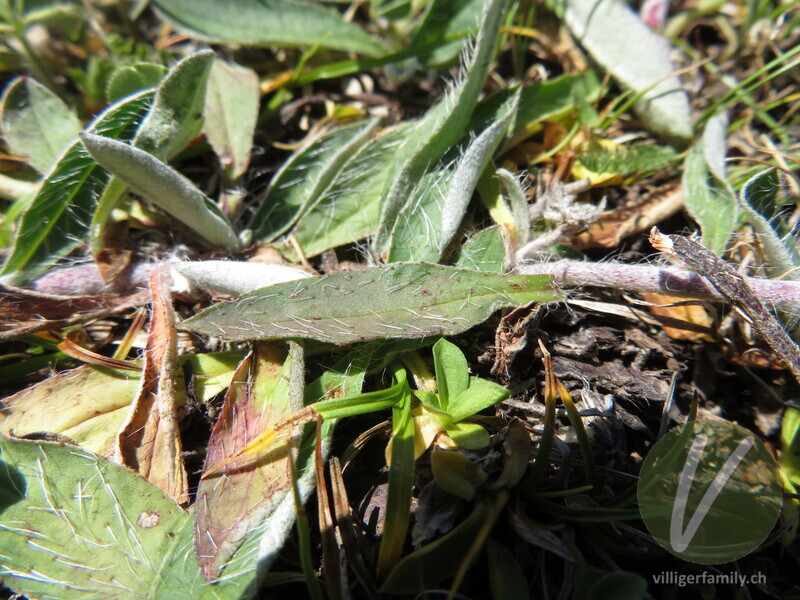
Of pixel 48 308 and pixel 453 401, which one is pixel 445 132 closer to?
pixel 453 401

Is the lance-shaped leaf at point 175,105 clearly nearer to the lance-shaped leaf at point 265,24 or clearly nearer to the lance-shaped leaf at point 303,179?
the lance-shaped leaf at point 303,179

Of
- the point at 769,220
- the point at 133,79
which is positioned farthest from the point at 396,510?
the point at 133,79

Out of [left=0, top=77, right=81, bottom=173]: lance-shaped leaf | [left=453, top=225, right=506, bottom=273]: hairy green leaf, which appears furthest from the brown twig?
[left=0, top=77, right=81, bottom=173]: lance-shaped leaf

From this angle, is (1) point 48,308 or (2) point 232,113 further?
(2) point 232,113

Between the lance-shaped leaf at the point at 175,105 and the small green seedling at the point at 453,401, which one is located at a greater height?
the lance-shaped leaf at the point at 175,105

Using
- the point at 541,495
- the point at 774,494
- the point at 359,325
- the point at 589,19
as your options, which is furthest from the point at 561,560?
the point at 589,19

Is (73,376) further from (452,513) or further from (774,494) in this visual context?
(774,494)

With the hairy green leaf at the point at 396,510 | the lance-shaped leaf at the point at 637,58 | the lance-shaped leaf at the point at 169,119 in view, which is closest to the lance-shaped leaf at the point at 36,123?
the lance-shaped leaf at the point at 169,119
